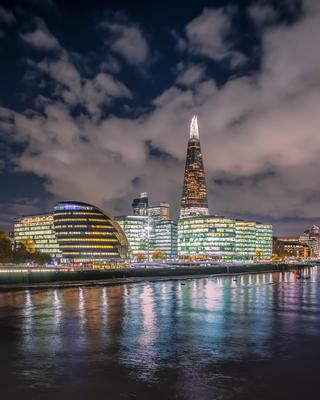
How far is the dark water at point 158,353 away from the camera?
64.2 ft

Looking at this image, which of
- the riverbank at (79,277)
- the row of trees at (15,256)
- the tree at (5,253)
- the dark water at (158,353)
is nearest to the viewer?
the dark water at (158,353)

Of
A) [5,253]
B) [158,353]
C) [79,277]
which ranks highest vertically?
[5,253]

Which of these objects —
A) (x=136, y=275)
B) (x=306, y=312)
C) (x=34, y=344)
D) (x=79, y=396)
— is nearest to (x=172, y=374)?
(x=79, y=396)

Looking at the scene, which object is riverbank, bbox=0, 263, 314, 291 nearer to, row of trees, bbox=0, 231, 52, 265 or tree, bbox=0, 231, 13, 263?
tree, bbox=0, 231, 13, 263

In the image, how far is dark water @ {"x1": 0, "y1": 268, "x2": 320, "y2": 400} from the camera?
64.2 feet

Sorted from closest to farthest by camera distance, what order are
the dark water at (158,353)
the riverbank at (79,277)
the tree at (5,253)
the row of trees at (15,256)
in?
1. the dark water at (158,353)
2. the riverbank at (79,277)
3. the tree at (5,253)
4. the row of trees at (15,256)

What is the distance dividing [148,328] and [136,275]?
77730 mm

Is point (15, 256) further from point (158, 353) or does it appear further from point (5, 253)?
Result: point (158, 353)

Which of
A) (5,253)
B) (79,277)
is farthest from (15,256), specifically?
Result: (79,277)

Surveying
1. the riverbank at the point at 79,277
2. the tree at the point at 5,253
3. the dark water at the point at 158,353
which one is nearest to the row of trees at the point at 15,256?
the tree at the point at 5,253

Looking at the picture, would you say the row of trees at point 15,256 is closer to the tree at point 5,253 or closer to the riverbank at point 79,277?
the tree at point 5,253

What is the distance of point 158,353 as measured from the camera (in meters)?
26.2

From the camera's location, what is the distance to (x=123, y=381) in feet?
67.6

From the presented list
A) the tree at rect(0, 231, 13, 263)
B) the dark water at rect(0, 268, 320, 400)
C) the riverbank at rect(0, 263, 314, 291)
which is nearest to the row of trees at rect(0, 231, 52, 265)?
the tree at rect(0, 231, 13, 263)
